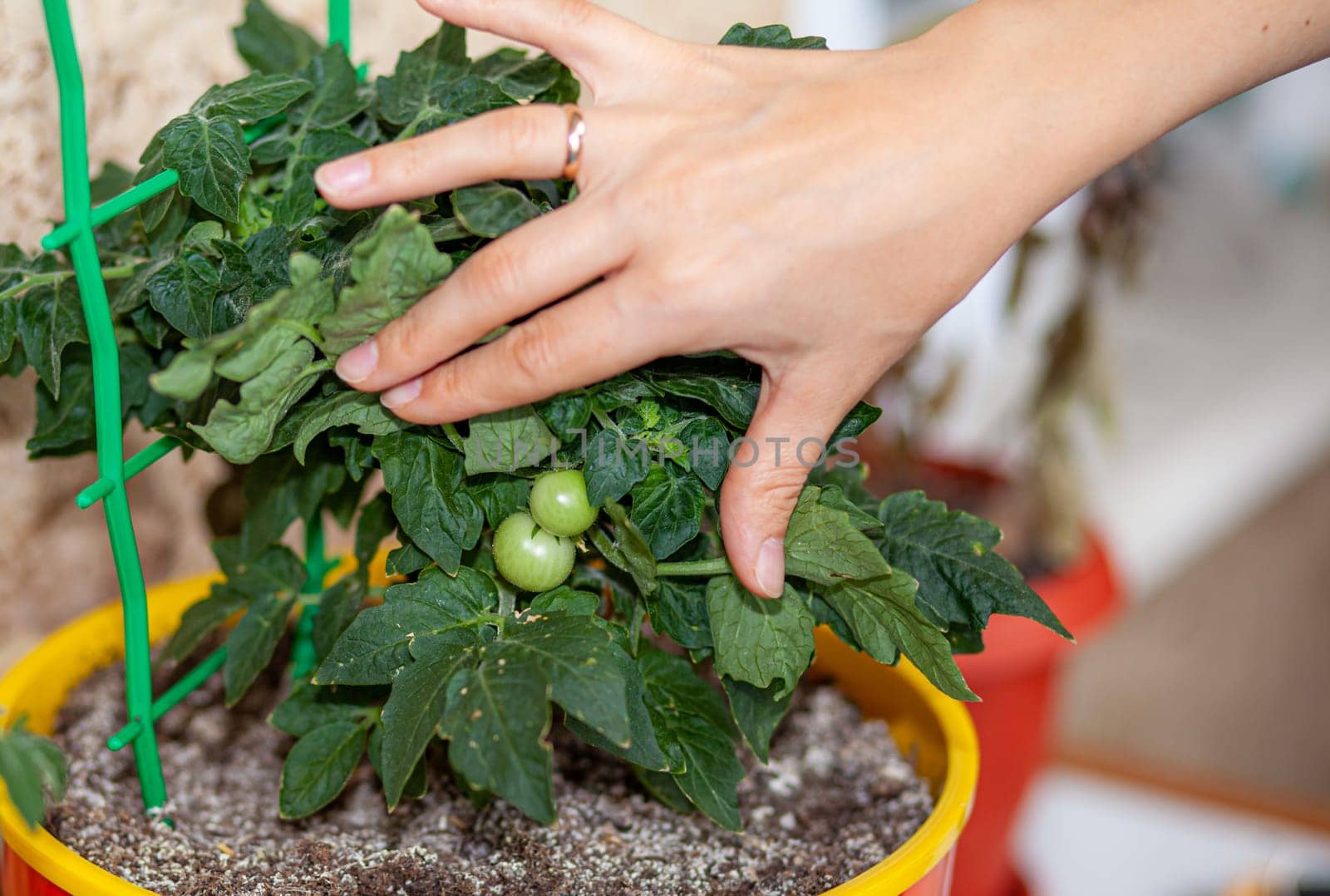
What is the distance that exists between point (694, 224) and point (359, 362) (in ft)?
0.52

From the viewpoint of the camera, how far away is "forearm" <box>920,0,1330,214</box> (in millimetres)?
509

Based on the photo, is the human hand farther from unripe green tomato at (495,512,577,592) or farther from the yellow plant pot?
the yellow plant pot

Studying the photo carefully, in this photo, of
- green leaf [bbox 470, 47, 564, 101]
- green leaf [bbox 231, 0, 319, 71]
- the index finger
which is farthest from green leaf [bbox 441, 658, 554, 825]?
green leaf [bbox 231, 0, 319, 71]

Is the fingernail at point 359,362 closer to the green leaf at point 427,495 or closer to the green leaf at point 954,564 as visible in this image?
the green leaf at point 427,495

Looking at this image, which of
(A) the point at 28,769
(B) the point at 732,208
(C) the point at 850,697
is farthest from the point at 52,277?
(C) the point at 850,697

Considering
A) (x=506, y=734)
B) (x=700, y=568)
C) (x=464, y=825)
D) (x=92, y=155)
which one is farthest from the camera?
(x=92, y=155)

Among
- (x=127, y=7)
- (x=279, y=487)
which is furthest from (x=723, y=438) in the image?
(x=127, y=7)

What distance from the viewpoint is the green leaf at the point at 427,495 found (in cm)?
54

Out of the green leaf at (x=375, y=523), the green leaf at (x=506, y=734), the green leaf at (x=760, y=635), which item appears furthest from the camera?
the green leaf at (x=375, y=523)

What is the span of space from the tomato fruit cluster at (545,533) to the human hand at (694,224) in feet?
0.15

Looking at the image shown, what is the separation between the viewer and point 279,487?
0.67 meters

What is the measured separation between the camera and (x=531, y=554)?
544 mm

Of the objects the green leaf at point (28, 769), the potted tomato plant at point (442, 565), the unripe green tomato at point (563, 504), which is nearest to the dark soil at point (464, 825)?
the potted tomato plant at point (442, 565)

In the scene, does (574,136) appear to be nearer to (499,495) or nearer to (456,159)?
(456,159)
